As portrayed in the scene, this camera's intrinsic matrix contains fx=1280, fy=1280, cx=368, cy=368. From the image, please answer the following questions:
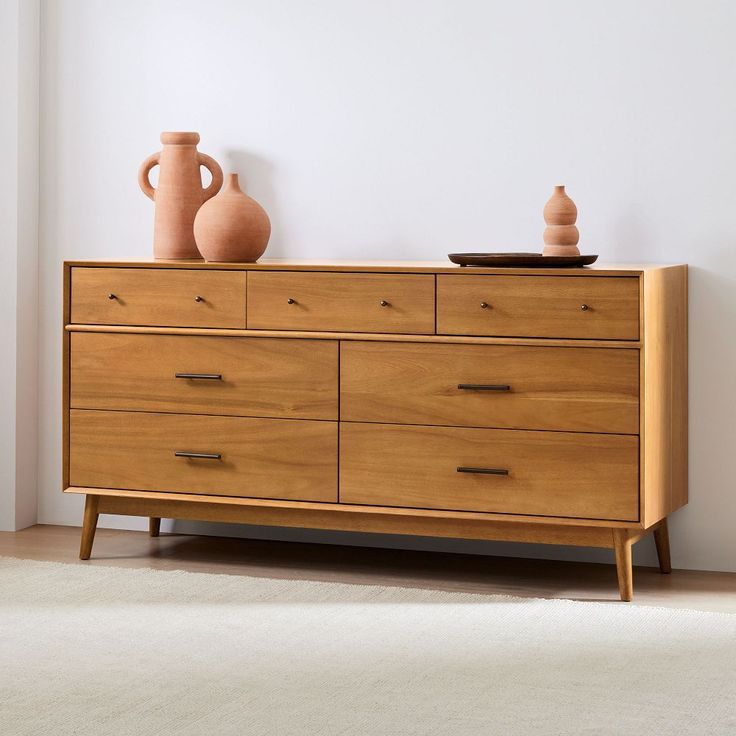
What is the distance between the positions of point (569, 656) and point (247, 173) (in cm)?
176

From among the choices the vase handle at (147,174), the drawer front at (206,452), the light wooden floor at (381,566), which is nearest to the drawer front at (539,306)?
the drawer front at (206,452)

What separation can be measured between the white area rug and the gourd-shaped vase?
865 mm

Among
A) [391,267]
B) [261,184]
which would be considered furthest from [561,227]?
[261,184]

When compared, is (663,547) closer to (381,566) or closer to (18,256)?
(381,566)

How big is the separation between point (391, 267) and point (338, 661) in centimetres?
99

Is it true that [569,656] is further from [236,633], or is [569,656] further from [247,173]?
[247,173]

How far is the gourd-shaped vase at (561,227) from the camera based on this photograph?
318 cm

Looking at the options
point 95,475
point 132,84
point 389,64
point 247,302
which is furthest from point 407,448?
point 132,84

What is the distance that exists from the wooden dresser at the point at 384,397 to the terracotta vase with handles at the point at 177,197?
9.5 inches

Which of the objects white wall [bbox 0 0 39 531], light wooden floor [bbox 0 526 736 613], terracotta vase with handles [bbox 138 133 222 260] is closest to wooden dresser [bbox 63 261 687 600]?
light wooden floor [bbox 0 526 736 613]

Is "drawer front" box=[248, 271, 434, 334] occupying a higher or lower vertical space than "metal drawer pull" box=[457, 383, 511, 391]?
higher

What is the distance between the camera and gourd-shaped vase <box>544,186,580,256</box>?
10.4 feet

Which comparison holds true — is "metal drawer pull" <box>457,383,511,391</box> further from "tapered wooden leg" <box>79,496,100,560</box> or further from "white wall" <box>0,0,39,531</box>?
"white wall" <box>0,0,39,531</box>

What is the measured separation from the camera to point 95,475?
3.36m
